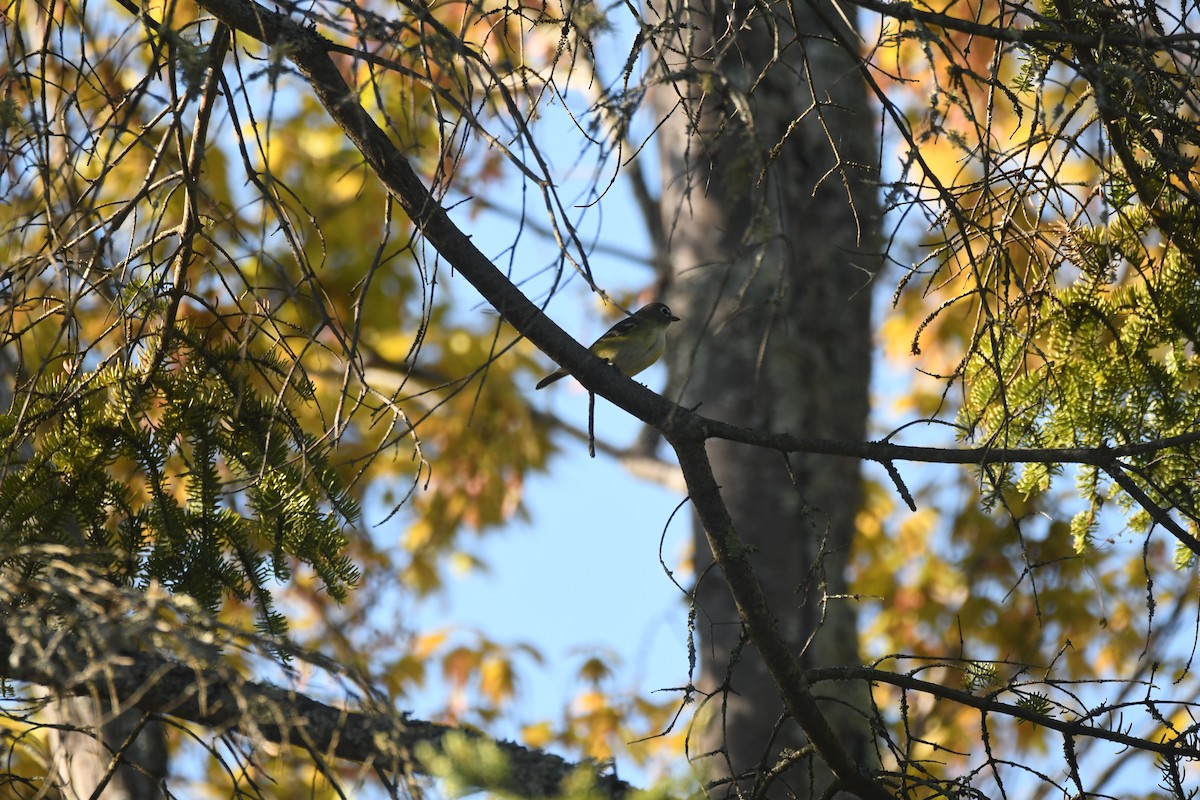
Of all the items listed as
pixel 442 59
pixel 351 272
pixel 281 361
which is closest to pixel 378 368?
pixel 351 272

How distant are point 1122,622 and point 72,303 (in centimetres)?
850

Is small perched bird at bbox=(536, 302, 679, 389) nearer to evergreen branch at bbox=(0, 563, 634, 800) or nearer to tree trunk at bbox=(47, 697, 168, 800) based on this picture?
tree trunk at bbox=(47, 697, 168, 800)

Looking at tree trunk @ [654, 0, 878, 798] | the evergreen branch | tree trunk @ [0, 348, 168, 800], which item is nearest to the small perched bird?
tree trunk @ [654, 0, 878, 798]

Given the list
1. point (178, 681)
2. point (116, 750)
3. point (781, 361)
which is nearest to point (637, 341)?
point (781, 361)

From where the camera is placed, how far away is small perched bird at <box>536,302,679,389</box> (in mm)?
5512

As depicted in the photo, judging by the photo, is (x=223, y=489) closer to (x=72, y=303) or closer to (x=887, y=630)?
(x=72, y=303)

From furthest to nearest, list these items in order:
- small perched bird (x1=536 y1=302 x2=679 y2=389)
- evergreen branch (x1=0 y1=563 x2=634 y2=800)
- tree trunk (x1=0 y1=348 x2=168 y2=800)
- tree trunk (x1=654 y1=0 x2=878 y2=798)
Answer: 1. small perched bird (x1=536 y1=302 x2=679 y2=389)
2. tree trunk (x1=654 y1=0 x2=878 y2=798)
3. tree trunk (x1=0 y1=348 x2=168 y2=800)
4. evergreen branch (x1=0 y1=563 x2=634 y2=800)

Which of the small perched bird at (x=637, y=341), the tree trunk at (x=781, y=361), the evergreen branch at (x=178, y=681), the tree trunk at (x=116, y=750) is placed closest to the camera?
the evergreen branch at (x=178, y=681)

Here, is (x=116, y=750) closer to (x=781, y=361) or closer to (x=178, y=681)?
(x=178, y=681)

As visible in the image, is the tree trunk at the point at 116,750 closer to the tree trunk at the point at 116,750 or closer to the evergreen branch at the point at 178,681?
the tree trunk at the point at 116,750

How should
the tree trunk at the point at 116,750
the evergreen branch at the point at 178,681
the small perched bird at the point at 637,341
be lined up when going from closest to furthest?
the evergreen branch at the point at 178,681, the tree trunk at the point at 116,750, the small perched bird at the point at 637,341

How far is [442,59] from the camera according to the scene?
1781mm

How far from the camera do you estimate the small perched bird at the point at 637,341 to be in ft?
18.1

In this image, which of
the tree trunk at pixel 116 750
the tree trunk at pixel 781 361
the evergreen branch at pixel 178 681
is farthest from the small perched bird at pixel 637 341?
the evergreen branch at pixel 178 681
